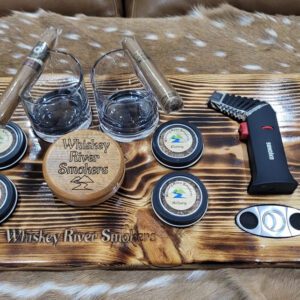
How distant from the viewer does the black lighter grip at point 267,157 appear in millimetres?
633

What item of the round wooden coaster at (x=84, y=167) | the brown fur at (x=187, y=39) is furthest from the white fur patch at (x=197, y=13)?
the round wooden coaster at (x=84, y=167)

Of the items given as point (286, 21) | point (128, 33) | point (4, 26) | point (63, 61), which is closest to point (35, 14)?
point (4, 26)

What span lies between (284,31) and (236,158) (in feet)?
1.52

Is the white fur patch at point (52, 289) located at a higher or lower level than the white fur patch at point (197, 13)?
lower

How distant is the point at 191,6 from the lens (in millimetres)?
1025

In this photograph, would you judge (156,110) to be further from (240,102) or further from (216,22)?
(216,22)

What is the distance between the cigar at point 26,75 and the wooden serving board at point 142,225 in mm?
95

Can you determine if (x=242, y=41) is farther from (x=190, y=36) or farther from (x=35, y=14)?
(x=35, y=14)

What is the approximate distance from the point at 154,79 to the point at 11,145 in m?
0.25

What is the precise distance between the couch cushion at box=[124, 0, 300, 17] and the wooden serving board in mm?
428

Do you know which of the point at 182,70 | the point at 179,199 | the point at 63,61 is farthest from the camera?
the point at 182,70

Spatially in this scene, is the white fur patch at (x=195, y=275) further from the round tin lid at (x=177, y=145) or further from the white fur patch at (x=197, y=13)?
the white fur patch at (x=197, y=13)

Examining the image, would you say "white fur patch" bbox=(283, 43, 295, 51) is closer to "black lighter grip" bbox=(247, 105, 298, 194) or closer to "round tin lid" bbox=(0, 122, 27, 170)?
"black lighter grip" bbox=(247, 105, 298, 194)

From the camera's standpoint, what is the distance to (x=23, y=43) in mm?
984
